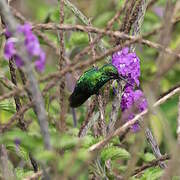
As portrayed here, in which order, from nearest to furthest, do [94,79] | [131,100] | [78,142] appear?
[78,142], [94,79], [131,100]

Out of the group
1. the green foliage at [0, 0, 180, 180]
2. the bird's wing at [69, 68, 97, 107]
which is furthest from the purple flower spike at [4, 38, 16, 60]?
the bird's wing at [69, 68, 97, 107]

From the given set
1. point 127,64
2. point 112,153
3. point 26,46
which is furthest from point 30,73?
point 127,64

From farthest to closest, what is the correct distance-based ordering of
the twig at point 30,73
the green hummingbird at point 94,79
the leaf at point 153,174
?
1. the green hummingbird at point 94,79
2. the leaf at point 153,174
3. the twig at point 30,73

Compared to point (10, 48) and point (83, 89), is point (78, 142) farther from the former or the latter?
point (83, 89)

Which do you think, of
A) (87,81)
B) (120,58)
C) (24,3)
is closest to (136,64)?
(120,58)

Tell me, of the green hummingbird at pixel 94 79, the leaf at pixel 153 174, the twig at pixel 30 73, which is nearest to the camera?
the twig at pixel 30 73

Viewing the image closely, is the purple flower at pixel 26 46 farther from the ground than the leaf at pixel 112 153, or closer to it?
farther from the ground

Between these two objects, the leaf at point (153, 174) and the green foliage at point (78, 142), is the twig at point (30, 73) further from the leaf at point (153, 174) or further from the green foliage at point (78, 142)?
the leaf at point (153, 174)

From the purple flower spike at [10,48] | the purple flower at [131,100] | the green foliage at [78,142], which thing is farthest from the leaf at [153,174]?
the purple flower spike at [10,48]

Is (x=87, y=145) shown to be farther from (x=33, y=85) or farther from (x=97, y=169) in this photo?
(x=33, y=85)
